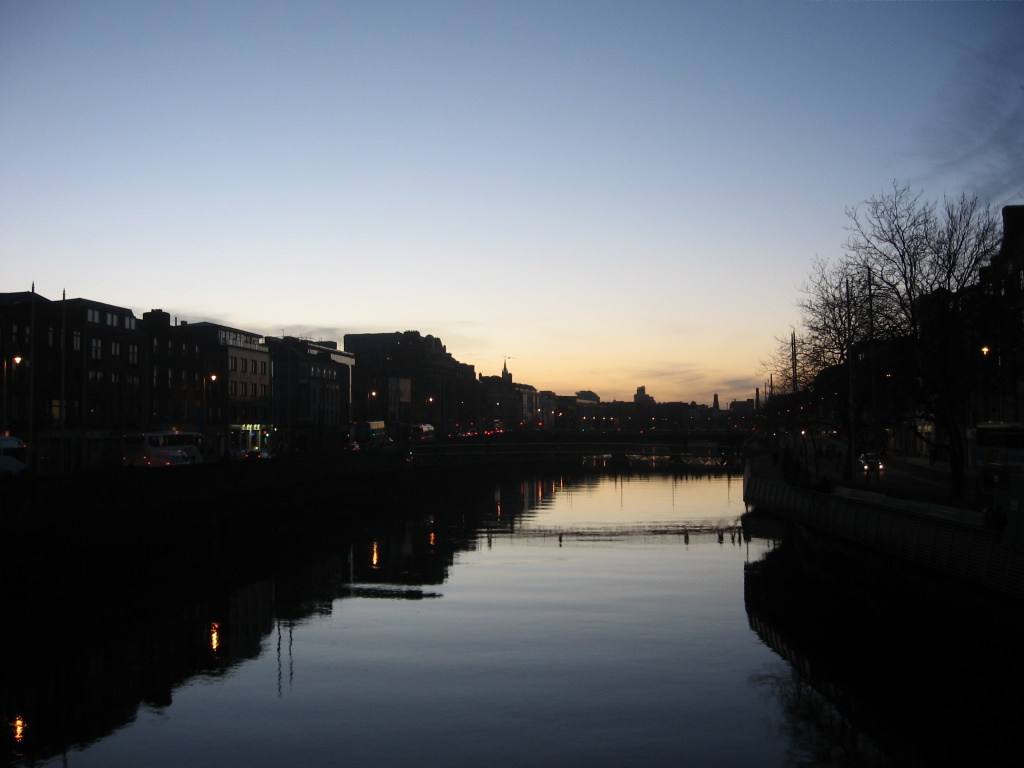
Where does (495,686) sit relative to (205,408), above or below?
below

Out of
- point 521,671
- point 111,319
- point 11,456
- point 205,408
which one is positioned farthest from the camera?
point 205,408

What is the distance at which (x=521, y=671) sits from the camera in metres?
27.1

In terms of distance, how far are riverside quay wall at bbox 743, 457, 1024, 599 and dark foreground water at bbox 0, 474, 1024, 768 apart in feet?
4.24

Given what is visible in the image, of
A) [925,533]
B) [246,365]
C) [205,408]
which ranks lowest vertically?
[925,533]

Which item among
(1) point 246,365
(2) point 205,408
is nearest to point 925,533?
(2) point 205,408

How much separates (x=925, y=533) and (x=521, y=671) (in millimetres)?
15912

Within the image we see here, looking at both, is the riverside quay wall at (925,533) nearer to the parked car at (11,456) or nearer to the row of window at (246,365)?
the parked car at (11,456)

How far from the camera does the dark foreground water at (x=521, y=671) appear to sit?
21500 mm

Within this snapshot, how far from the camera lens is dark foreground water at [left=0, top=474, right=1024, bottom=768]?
21.5 m

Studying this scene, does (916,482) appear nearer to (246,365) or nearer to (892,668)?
(892,668)

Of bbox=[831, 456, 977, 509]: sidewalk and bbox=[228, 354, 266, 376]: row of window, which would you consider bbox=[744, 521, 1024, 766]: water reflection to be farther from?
bbox=[228, 354, 266, 376]: row of window

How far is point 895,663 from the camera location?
28812mm

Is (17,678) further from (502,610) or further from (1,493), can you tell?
(502,610)

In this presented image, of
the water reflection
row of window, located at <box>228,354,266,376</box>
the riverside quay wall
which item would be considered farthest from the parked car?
row of window, located at <box>228,354,266,376</box>
